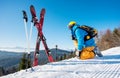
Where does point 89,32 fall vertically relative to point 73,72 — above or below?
above

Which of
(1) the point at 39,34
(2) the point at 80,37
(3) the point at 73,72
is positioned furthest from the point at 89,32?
(3) the point at 73,72

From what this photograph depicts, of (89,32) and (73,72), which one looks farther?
(89,32)

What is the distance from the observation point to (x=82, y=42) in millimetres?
11984

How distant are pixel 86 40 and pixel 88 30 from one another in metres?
0.49

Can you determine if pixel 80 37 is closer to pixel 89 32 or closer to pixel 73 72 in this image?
pixel 89 32

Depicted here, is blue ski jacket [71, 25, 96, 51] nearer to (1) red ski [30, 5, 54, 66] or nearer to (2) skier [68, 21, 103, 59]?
(2) skier [68, 21, 103, 59]

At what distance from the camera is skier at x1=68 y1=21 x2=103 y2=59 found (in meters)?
12.0

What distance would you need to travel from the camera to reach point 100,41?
72.2 meters

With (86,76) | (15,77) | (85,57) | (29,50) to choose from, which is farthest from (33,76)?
(85,57)

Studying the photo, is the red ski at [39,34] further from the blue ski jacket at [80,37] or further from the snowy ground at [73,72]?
the snowy ground at [73,72]

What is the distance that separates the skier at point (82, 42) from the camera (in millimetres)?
12047

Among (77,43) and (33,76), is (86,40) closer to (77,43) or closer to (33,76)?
(77,43)

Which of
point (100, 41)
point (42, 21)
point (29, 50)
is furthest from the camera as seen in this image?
point (100, 41)

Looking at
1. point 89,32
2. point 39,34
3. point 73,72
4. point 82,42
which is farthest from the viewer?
point 39,34
